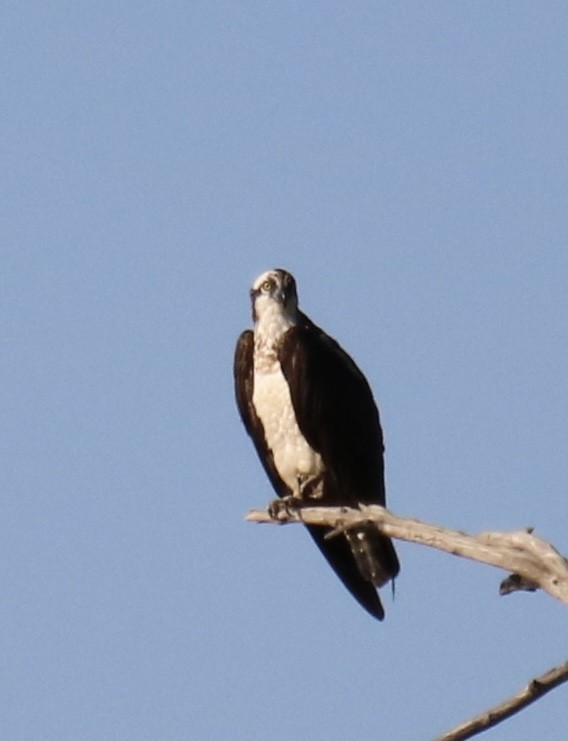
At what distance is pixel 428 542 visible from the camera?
25.1 ft

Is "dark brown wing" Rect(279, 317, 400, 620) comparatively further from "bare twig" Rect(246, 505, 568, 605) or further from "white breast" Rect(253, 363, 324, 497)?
"bare twig" Rect(246, 505, 568, 605)

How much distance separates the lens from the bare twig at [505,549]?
7043 mm

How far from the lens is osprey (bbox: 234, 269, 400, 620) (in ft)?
33.8

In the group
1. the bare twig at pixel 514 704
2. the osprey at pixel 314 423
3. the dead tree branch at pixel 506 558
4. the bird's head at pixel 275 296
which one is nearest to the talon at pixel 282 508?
the osprey at pixel 314 423

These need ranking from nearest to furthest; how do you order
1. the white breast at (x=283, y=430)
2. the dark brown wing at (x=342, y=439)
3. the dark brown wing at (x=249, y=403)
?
the dark brown wing at (x=342, y=439) → the white breast at (x=283, y=430) → the dark brown wing at (x=249, y=403)

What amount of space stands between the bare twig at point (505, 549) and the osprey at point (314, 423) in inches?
87.5

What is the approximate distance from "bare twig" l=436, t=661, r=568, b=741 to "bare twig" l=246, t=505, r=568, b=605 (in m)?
0.41

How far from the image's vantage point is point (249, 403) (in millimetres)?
10570

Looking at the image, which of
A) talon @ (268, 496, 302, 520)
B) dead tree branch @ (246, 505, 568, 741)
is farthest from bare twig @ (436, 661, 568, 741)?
talon @ (268, 496, 302, 520)

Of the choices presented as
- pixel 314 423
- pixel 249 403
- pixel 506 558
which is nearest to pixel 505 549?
pixel 506 558

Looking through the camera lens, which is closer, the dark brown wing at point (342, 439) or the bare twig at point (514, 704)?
the bare twig at point (514, 704)

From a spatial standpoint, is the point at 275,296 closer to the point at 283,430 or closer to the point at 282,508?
the point at 283,430

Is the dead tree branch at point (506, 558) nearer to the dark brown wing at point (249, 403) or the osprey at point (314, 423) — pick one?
the osprey at point (314, 423)

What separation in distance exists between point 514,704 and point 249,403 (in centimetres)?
415
